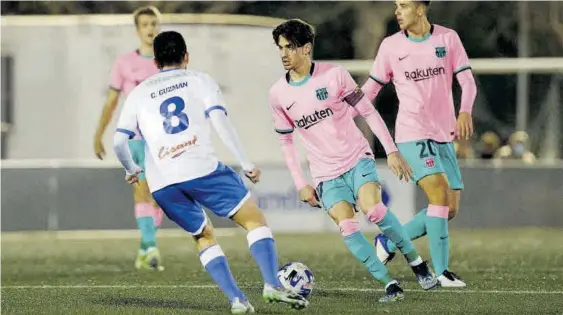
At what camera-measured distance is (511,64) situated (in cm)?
2503

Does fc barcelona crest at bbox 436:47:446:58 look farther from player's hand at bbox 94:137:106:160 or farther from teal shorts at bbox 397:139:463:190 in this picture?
player's hand at bbox 94:137:106:160

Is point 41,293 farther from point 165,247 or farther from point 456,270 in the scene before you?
point 165,247

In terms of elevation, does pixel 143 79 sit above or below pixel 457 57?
below

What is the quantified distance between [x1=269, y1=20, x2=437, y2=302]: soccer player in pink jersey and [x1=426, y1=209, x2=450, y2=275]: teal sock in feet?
2.68

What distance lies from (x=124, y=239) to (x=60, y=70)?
380 cm

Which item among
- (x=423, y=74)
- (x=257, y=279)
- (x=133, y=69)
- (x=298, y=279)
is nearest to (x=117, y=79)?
(x=133, y=69)

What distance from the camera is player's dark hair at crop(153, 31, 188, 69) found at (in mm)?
9602

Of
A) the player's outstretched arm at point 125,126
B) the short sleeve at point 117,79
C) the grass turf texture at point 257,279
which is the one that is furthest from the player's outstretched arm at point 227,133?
the short sleeve at point 117,79

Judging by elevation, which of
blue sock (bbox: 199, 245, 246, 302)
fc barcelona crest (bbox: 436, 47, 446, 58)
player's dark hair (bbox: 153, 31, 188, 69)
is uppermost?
player's dark hair (bbox: 153, 31, 188, 69)

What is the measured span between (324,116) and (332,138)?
0.16 m

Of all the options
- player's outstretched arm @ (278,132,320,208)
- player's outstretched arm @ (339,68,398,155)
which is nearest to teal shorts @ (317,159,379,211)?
player's outstretched arm @ (278,132,320,208)

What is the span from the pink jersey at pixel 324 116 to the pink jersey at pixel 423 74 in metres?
1.02

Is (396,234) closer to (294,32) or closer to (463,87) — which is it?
(463,87)

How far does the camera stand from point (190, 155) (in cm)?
961
